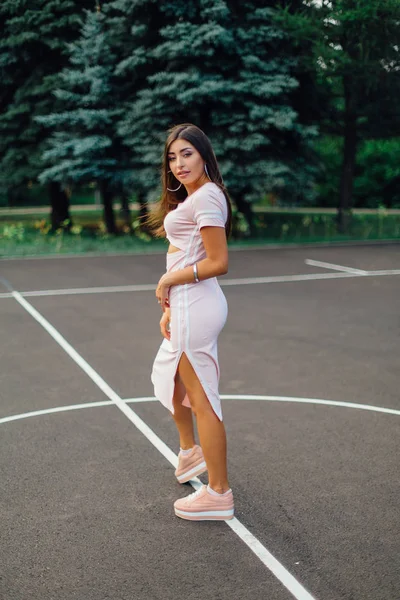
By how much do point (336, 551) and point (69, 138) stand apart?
70.9 ft

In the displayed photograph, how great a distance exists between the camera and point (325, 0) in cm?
2389

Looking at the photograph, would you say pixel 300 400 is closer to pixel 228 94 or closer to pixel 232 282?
pixel 232 282

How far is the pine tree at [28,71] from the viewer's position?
25.2 metres

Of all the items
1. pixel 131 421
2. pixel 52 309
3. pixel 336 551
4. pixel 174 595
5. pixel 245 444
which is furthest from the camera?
pixel 52 309

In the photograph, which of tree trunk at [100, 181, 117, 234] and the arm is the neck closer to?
the arm

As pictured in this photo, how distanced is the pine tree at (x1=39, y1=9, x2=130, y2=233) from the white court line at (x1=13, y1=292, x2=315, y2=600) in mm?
Result: 13181

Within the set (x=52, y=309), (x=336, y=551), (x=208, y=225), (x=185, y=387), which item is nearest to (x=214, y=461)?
(x=185, y=387)

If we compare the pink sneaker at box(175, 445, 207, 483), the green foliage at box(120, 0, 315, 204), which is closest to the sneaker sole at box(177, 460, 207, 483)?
the pink sneaker at box(175, 445, 207, 483)

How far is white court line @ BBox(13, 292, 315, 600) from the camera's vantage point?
11.7ft

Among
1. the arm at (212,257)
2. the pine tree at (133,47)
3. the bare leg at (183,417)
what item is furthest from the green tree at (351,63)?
the arm at (212,257)

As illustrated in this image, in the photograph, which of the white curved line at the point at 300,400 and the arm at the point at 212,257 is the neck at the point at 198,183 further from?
the white curved line at the point at 300,400

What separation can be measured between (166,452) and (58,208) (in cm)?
2430

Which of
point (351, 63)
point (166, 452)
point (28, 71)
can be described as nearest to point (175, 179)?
point (166, 452)

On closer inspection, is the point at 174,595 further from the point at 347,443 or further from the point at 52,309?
the point at 52,309
